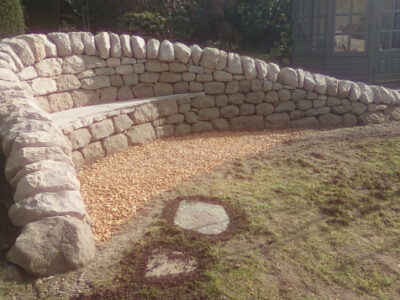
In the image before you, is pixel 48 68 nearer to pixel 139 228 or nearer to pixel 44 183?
pixel 44 183

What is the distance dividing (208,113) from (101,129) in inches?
76.9

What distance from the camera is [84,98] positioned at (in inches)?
211

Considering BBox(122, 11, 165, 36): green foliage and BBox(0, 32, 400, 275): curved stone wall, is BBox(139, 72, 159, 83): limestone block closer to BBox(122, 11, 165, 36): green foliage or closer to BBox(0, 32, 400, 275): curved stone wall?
BBox(0, 32, 400, 275): curved stone wall

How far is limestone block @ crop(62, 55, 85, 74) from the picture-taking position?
5127mm

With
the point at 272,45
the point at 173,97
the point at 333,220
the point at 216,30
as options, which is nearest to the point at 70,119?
the point at 173,97

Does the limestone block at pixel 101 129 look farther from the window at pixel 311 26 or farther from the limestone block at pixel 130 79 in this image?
the window at pixel 311 26

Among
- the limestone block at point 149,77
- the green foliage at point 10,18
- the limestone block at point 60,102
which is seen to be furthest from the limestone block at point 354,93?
the green foliage at point 10,18

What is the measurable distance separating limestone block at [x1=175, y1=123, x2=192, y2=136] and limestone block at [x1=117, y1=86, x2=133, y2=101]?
820 millimetres

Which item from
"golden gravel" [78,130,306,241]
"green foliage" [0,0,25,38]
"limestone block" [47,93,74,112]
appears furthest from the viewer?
"green foliage" [0,0,25,38]

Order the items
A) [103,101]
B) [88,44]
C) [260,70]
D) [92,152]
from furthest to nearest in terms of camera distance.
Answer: [260,70] < [103,101] < [88,44] < [92,152]

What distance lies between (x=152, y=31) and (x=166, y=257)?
310 inches

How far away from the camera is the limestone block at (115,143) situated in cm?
498

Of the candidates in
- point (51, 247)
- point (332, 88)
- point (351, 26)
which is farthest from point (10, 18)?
point (351, 26)

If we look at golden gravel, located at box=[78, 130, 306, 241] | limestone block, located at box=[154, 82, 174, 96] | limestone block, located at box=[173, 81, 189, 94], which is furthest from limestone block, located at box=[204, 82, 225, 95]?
golden gravel, located at box=[78, 130, 306, 241]
